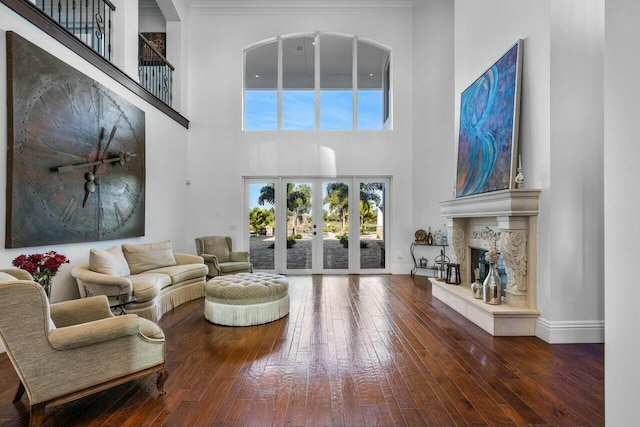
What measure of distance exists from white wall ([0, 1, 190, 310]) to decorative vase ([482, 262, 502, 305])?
4.94m

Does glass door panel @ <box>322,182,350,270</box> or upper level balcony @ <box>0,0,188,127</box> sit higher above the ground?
upper level balcony @ <box>0,0,188,127</box>

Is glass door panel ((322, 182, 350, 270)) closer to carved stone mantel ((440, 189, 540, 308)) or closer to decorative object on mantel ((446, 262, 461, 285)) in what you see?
decorative object on mantel ((446, 262, 461, 285))

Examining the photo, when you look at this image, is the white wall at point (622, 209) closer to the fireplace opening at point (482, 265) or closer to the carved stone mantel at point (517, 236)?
the carved stone mantel at point (517, 236)

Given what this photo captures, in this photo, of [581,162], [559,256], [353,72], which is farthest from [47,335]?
[353,72]

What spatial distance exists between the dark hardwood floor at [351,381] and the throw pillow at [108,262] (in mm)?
912

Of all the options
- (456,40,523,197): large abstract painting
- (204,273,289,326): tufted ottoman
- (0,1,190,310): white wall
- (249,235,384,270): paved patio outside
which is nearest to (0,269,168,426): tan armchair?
(204,273,289,326): tufted ottoman

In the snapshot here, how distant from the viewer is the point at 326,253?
7211 mm

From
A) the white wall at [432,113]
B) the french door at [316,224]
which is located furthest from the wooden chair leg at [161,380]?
the white wall at [432,113]

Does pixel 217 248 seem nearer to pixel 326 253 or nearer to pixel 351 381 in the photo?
pixel 326 253

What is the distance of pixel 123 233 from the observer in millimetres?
4766

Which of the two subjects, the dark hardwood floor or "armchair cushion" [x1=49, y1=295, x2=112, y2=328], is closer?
the dark hardwood floor

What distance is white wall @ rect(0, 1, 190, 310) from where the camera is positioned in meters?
2.96

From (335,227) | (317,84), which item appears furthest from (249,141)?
(335,227)

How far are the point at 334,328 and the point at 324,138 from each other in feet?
15.3
